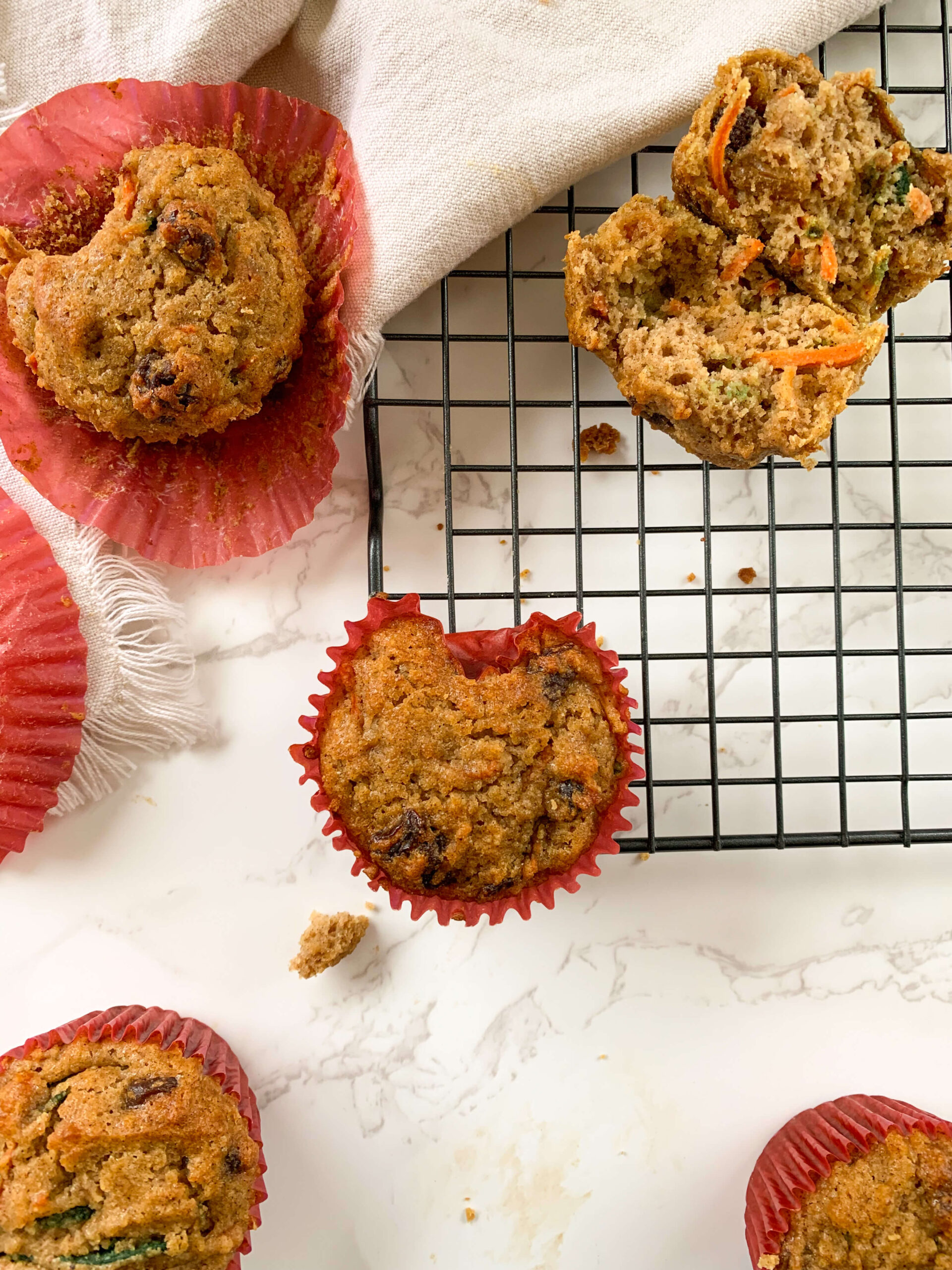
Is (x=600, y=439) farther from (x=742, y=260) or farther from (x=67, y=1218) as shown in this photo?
(x=67, y=1218)

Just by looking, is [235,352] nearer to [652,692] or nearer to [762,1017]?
[652,692]

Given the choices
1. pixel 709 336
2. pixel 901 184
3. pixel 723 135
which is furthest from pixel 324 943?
pixel 901 184

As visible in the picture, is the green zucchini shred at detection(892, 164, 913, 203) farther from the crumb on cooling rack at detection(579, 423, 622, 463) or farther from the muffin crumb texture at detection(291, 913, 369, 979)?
the muffin crumb texture at detection(291, 913, 369, 979)

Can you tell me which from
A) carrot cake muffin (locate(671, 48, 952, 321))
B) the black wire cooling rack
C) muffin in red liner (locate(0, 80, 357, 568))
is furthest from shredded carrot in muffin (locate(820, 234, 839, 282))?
muffin in red liner (locate(0, 80, 357, 568))

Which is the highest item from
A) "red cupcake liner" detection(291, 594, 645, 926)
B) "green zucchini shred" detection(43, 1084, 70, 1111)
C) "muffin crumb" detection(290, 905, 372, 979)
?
"red cupcake liner" detection(291, 594, 645, 926)

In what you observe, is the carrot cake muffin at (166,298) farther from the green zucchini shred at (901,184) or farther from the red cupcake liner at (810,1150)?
the red cupcake liner at (810,1150)
